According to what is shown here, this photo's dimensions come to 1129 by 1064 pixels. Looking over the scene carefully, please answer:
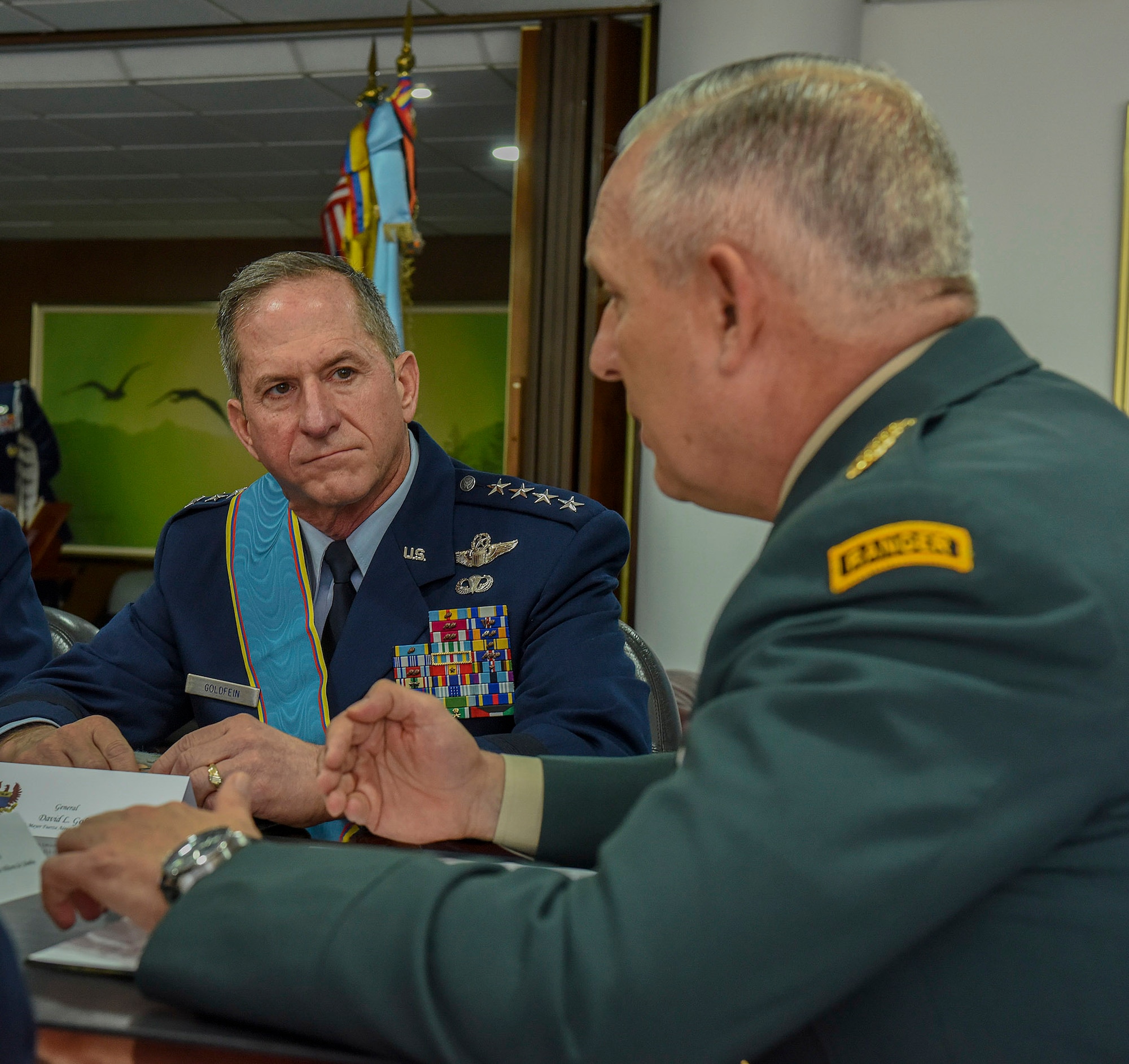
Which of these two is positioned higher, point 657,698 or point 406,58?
point 406,58

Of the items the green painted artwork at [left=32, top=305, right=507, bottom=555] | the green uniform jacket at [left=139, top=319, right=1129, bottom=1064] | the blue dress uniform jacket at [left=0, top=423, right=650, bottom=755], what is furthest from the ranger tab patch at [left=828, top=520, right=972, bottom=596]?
the green painted artwork at [left=32, top=305, right=507, bottom=555]

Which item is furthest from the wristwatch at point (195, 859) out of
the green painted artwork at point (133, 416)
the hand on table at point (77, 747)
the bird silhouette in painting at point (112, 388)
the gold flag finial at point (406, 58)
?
the bird silhouette in painting at point (112, 388)

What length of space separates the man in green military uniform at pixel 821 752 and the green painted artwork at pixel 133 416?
7993 mm

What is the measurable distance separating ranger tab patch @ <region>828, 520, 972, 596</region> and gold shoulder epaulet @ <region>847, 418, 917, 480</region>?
73 millimetres

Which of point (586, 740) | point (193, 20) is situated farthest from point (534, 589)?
point (193, 20)

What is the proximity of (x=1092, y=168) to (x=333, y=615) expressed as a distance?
13.1ft

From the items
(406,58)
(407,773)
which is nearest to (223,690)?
(407,773)

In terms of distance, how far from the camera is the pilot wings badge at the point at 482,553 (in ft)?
5.57

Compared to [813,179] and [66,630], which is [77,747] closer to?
[66,630]

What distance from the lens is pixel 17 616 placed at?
1.96 metres

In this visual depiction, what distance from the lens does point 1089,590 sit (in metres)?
0.61

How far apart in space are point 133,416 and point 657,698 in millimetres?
7857

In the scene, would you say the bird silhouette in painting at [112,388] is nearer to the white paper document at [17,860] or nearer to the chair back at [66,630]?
the chair back at [66,630]

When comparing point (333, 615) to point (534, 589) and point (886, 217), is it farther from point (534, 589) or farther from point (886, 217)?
point (886, 217)
